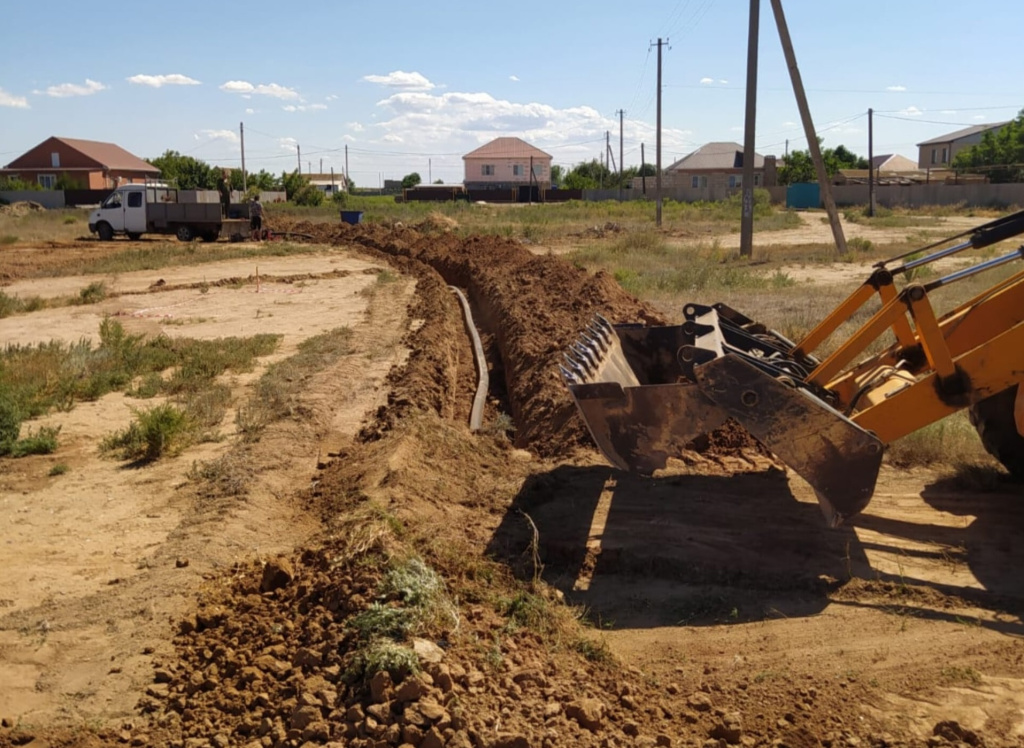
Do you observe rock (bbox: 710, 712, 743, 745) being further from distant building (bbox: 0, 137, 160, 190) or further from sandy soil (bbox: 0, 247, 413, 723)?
distant building (bbox: 0, 137, 160, 190)

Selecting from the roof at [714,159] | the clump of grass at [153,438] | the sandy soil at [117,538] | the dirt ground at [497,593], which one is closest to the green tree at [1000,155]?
the roof at [714,159]

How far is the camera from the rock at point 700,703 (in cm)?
438

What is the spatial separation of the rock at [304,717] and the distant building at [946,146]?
108 m

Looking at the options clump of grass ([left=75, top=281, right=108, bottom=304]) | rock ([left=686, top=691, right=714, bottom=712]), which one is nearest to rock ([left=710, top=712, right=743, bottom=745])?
rock ([left=686, top=691, right=714, bottom=712])

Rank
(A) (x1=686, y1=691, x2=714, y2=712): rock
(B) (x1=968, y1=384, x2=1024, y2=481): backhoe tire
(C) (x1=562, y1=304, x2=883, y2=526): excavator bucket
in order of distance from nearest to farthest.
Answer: (A) (x1=686, y1=691, x2=714, y2=712): rock → (C) (x1=562, y1=304, x2=883, y2=526): excavator bucket → (B) (x1=968, y1=384, x2=1024, y2=481): backhoe tire

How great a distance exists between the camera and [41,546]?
6762 mm

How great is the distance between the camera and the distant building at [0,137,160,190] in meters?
87.1

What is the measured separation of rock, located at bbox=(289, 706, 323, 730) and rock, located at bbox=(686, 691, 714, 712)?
1.58 meters

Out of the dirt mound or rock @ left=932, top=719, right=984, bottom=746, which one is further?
the dirt mound

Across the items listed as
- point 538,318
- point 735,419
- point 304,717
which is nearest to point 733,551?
point 735,419

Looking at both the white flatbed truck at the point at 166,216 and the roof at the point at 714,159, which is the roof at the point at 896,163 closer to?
the roof at the point at 714,159

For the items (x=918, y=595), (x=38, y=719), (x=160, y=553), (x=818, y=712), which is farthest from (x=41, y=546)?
(x=918, y=595)

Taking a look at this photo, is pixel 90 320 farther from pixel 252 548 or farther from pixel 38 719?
pixel 38 719

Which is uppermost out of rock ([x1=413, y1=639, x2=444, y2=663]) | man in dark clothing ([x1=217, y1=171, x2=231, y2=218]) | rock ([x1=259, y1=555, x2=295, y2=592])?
man in dark clothing ([x1=217, y1=171, x2=231, y2=218])
